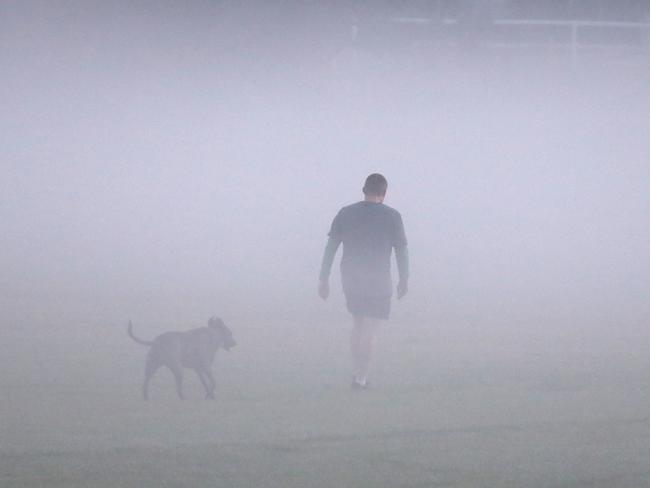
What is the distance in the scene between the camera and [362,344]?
10.3 m

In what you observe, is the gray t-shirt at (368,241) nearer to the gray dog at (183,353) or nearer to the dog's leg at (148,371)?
the gray dog at (183,353)

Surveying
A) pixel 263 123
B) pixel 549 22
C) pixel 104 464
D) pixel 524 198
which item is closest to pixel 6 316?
pixel 104 464

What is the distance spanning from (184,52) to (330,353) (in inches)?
1072

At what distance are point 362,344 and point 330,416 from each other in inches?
58.9

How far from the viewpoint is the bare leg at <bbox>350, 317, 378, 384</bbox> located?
33.7 ft

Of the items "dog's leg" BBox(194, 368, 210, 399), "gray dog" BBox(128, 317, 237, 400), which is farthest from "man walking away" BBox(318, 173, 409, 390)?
"dog's leg" BBox(194, 368, 210, 399)

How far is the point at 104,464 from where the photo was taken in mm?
7113

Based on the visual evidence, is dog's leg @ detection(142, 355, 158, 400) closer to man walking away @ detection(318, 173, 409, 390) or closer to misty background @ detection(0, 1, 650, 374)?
man walking away @ detection(318, 173, 409, 390)

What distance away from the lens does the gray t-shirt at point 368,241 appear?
1027cm

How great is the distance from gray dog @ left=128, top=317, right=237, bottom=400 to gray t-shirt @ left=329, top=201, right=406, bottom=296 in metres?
1.07

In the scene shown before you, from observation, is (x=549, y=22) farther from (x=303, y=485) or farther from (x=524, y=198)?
(x=303, y=485)

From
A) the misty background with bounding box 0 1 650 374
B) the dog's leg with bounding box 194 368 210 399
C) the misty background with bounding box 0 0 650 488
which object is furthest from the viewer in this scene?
the misty background with bounding box 0 1 650 374

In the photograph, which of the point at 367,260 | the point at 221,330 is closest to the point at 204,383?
the point at 221,330

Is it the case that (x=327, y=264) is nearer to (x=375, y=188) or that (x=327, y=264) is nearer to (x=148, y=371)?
(x=375, y=188)
